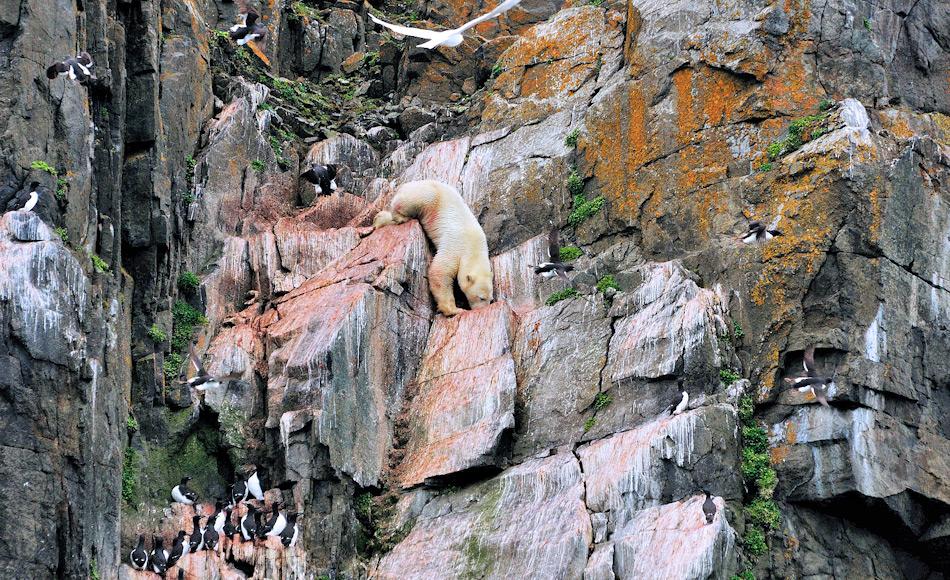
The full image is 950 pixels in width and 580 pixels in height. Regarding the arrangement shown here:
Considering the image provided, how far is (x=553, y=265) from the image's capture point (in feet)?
87.3

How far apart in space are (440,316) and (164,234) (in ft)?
18.4

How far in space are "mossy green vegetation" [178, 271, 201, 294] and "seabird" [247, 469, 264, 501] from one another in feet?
16.1

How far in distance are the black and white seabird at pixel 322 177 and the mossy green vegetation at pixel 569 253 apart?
6.05m

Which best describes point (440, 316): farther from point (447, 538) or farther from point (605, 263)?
point (447, 538)

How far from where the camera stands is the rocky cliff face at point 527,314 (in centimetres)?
2206

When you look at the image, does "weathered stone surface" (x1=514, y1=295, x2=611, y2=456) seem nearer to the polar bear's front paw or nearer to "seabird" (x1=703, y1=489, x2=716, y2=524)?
the polar bear's front paw

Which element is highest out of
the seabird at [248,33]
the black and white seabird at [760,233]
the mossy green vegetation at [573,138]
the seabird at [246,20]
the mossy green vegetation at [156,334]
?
the seabird at [246,20]

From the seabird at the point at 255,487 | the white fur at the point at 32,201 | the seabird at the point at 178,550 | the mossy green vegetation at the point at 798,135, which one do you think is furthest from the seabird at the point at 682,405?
the white fur at the point at 32,201

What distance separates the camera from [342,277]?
88.7 feet

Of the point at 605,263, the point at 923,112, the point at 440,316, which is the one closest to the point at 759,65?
the point at 923,112

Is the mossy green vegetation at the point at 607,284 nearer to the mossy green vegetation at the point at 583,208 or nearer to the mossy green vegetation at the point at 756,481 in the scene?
the mossy green vegetation at the point at 583,208

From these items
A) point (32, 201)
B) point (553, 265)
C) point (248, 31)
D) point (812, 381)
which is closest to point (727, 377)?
point (812, 381)

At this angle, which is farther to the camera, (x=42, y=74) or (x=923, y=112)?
(x=923, y=112)

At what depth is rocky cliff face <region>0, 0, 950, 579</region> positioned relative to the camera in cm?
2206
